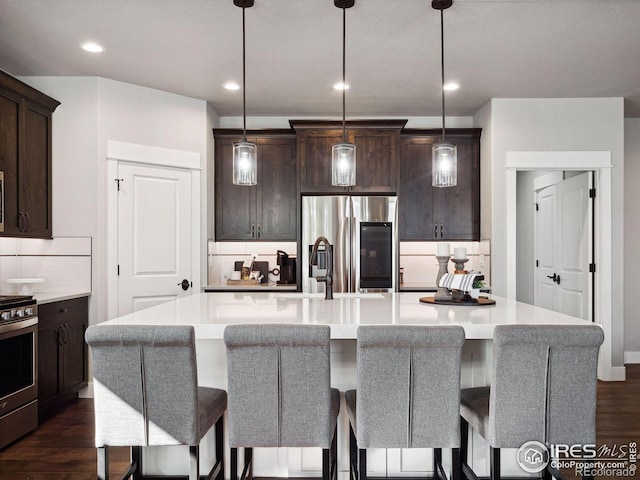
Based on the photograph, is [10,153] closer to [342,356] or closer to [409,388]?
[342,356]

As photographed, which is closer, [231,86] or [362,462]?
[362,462]

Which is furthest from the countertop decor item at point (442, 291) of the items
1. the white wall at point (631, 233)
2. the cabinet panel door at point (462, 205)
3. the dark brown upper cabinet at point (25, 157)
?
the white wall at point (631, 233)

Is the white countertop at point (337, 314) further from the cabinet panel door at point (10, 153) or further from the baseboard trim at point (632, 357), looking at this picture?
the baseboard trim at point (632, 357)

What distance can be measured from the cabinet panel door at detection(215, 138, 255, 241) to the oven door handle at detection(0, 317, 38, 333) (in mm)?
2071

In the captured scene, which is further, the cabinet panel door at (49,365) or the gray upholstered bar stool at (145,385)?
the cabinet panel door at (49,365)

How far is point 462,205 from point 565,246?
1249 mm

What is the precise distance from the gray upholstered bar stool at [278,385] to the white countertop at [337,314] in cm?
25

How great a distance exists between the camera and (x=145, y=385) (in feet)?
5.52

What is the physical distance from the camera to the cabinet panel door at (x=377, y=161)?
4.77m

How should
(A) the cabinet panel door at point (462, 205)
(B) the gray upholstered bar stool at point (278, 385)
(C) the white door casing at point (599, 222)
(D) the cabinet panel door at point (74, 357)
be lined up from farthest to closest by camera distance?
1. (A) the cabinet panel door at point (462, 205)
2. (C) the white door casing at point (599, 222)
3. (D) the cabinet panel door at point (74, 357)
4. (B) the gray upholstered bar stool at point (278, 385)

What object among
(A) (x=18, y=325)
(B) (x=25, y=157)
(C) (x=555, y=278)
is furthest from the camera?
(C) (x=555, y=278)

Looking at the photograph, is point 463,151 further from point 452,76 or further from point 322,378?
point 322,378

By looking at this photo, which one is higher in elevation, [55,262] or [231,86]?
[231,86]

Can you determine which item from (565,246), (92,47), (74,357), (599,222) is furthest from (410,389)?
(565,246)
